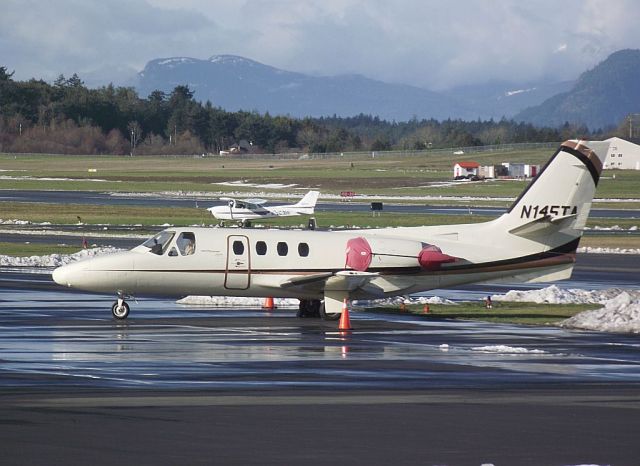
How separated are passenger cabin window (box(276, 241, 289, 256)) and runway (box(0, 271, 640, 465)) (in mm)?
1806

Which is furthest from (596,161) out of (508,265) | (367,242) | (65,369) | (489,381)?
(65,369)

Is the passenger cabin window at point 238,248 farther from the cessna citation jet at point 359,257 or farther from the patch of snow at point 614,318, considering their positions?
the patch of snow at point 614,318

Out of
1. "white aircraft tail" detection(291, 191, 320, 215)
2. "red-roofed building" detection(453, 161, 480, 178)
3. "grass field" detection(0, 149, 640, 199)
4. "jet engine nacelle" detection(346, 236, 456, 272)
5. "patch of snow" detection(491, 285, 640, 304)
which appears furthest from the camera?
"red-roofed building" detection(453, 161, 480, 178)

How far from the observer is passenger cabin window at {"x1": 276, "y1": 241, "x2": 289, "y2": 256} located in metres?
31.5

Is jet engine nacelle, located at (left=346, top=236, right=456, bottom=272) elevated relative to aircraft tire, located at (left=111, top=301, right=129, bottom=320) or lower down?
elevated

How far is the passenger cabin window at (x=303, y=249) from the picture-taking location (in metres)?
31.6

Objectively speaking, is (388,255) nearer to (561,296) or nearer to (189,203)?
(561,296)

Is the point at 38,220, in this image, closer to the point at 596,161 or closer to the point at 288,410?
the point at 596,161

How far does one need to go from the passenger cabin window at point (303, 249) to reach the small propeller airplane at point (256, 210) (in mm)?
46816

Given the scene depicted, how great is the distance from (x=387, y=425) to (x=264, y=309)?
18.1 metres

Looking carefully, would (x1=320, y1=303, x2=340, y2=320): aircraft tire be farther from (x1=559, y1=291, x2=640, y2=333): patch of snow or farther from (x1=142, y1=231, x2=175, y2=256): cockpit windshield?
(x1=559, y1=291, x2=640, y2=333): patch of snow

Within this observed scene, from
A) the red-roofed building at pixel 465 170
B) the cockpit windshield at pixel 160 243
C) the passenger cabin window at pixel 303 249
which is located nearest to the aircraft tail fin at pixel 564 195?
the passenger cabin window at pixel 303 249

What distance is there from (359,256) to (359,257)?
24mm

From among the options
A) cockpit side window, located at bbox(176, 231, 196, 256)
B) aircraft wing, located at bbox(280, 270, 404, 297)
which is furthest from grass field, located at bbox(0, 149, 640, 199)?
cockpit side window, located at bbox(176, 231, 196, 256)
